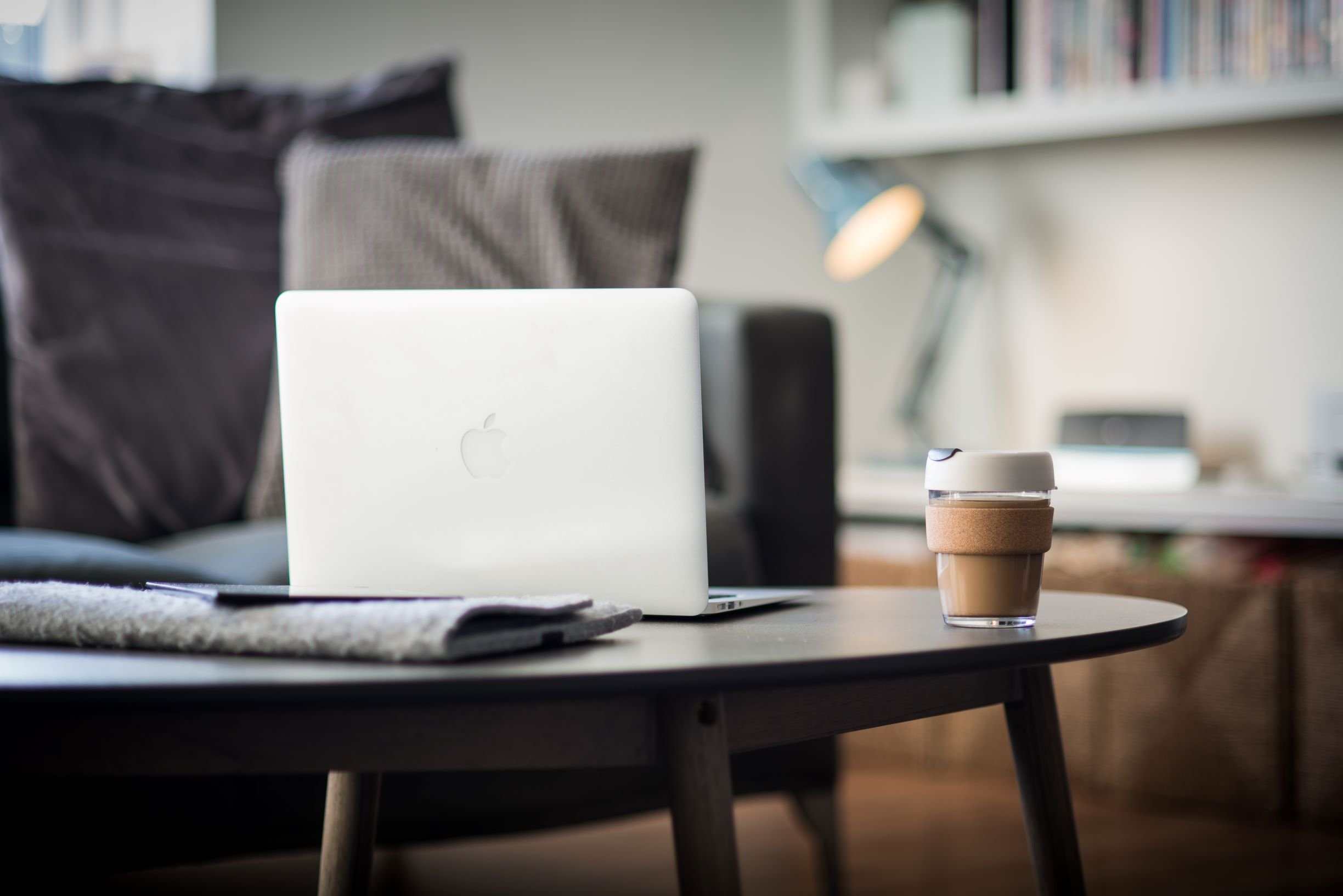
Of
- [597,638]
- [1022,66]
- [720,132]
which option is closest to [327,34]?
[720,132]

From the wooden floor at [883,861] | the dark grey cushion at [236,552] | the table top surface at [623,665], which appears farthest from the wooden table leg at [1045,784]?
the wooden floor at [883,861]

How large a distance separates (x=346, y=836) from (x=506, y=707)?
15.4 inches

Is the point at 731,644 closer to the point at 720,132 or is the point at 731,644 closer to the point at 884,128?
the point at 884,128

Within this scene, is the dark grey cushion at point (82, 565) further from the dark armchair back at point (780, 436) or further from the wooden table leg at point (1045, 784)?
the wooden table leg at point (1045, 784)

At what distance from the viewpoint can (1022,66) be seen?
2.32m

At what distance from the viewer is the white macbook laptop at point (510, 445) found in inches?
26.8

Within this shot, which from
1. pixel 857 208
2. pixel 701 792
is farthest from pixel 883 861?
pixel 701 792

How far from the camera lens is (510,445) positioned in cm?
69

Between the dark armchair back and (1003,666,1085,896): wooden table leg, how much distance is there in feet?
1.99

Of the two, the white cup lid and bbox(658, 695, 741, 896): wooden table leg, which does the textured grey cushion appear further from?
bbox(658, 695, 741, 896): wooden table leg

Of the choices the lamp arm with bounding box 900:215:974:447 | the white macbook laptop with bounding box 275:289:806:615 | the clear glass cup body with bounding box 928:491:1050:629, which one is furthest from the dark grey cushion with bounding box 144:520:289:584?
the lamp arm with bounding box 900:215:974:447

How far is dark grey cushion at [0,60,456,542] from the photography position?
4.70 feet

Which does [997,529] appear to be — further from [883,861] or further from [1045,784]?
[883,861]

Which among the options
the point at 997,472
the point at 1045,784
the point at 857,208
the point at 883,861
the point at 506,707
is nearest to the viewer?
the point at 506,707
